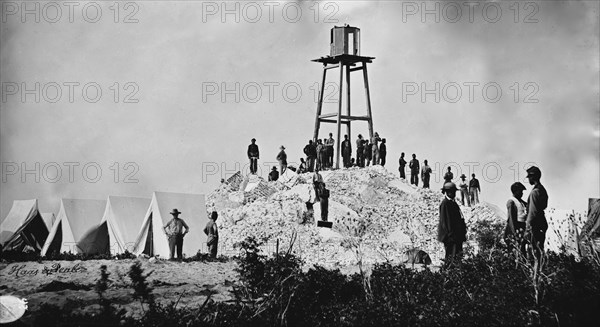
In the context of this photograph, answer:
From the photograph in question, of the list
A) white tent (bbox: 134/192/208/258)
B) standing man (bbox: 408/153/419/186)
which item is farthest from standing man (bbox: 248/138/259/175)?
white tent (bbox: 134/192/208/258)

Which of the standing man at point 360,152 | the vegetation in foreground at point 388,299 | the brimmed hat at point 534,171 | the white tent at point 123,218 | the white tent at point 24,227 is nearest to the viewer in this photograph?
the vegetation in foreground at point 388,299

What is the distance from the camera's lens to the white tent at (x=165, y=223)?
23.7 meters

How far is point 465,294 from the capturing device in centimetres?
1371

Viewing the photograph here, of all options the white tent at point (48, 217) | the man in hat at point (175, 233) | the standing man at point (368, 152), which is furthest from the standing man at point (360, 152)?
the man in hat at point (175, 233)

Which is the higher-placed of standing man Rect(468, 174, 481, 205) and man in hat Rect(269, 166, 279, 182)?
man in hat Rect(269, 166, 279, 182)

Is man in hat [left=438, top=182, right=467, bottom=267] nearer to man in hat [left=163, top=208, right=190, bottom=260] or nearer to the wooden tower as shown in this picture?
man in hat [left=163, top=208, right=190, bottom=260]

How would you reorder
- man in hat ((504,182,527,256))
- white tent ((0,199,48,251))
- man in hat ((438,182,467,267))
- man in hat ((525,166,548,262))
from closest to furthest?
man in hat ((525,166,548,262)) < man in hat ((504,182,527,256)) < man in hat ((438,182,467,267)) < white tent ((0,199,48,251))

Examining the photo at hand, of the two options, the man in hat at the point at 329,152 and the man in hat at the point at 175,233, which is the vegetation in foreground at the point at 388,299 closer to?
the man in hat at the point at 175,233

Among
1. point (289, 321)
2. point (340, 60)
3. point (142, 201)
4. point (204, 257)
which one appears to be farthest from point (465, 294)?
point (340, 60)

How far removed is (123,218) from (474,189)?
1759 centimetres

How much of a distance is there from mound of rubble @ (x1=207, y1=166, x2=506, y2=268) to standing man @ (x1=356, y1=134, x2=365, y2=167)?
0.67m

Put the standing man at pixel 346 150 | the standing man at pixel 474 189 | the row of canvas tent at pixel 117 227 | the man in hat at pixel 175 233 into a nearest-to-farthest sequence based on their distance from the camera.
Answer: the man in hat at pixel 175 233 → the row of canvas tent at pixel 117 227 → the standing man at pixel 474 189 → the standing man at pixel 346 150

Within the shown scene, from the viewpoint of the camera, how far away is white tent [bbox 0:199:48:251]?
26625 millimetres

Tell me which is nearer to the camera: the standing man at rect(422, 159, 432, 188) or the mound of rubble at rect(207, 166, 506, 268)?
the mound of rubble at rect(207, 166, 506, 268)
